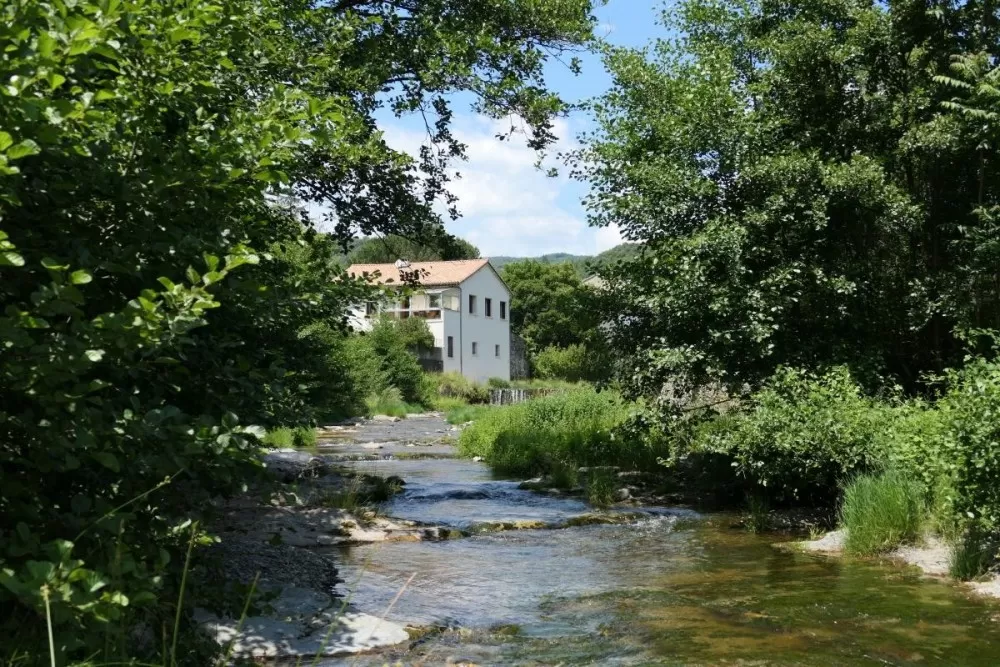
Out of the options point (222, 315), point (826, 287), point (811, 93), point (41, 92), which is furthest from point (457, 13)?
point (41, 92)

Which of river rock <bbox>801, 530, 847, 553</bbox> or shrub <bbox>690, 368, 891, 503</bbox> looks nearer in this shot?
river rock <bbox>801, 530, 847, 553</bbox>

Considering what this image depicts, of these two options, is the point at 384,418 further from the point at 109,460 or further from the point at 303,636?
the point at 109,460

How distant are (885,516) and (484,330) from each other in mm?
47634

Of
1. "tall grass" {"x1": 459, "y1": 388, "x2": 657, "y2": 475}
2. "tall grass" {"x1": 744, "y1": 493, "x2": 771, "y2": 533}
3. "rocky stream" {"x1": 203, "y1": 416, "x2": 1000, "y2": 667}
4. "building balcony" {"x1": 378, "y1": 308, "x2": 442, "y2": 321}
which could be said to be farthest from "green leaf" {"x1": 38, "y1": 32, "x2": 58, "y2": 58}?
"building balcony" {"x1": 378, "y1": 308, "x2": 442, "y2": 321}

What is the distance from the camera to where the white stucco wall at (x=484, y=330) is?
55.0 meters

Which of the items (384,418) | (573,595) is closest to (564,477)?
(573,595)

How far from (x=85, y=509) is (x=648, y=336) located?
1161 cm

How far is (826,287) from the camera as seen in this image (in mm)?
12438

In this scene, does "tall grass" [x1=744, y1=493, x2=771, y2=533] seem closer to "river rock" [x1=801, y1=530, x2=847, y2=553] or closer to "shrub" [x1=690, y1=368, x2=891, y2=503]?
"shrub" [x1=690, y1=368, x2=891, y2=503]

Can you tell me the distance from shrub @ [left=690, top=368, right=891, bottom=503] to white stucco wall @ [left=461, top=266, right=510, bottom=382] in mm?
41464

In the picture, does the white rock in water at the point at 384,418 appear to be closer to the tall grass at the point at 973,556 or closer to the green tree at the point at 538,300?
the tall grass at the point at 973,556

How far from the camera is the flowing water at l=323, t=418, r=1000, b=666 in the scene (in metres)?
6.61

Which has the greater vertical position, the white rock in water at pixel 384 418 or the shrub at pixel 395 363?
the shrub at pixel 395 363

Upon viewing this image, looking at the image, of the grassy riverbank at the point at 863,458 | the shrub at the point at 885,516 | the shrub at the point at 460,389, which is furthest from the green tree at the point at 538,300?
the shrub at the point at 885,516
